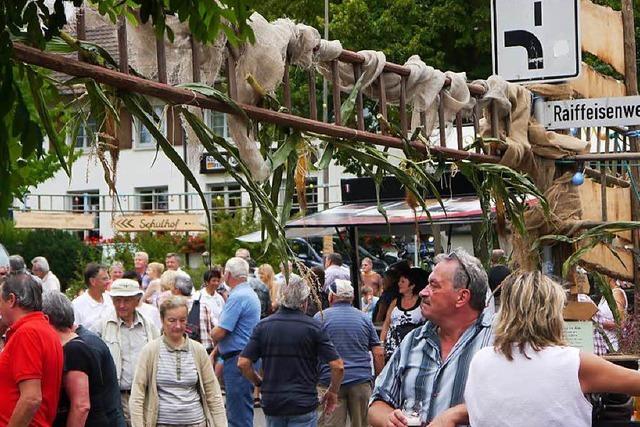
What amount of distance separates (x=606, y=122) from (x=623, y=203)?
265cm

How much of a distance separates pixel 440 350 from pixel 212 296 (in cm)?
1169

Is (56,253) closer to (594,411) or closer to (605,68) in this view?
(605,68)

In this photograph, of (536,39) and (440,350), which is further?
(536,39)

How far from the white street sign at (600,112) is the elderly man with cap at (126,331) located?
11.9 ft

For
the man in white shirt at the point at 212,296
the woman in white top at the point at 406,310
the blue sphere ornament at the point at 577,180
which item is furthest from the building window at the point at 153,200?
the blue sphere ornament at the point at 577,180

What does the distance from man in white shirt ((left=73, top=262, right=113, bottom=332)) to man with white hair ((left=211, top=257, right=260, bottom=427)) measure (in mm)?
1106

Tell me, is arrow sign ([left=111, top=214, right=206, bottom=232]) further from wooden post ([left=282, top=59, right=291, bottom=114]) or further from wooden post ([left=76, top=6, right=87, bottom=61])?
wooden post ([left=76, top=6, right=87, bottom=61])

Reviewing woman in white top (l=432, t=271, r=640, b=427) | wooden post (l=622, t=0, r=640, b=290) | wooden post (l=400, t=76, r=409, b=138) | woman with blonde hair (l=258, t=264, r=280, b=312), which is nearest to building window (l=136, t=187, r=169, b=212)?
woman with blonde hair (l=258, t=264, r=280, b=312)

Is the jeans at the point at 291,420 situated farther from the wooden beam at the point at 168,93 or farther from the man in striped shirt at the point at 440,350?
the man in striped shirt at the point at 440,350

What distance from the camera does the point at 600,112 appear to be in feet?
30.4

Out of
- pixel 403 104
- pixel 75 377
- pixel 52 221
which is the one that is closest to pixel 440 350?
pixel 403 104

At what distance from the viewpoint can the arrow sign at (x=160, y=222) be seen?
3600cm

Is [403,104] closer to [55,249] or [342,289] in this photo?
[342,289]

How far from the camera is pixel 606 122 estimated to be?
9.23 metres
